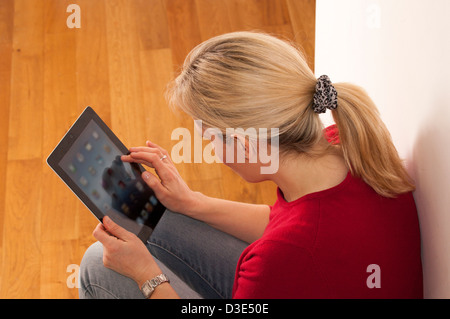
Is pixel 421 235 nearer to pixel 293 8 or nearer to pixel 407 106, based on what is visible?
pixel 407 106

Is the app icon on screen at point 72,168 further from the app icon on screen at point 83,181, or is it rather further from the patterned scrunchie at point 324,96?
the patterned scrunchie at point 324,96

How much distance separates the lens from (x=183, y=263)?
106 centimetres

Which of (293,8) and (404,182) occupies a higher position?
(293,8)

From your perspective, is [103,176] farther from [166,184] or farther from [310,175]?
[310,175]

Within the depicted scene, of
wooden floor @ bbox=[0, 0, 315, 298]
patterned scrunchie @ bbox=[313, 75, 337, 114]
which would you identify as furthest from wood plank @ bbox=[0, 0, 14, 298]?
patterned scrunchie @ bbox=[313, 75, 337, 114]

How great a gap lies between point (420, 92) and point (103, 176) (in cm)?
59

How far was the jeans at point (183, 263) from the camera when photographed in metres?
0.98

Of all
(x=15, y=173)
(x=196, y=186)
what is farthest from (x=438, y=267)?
(x=15, y=173)

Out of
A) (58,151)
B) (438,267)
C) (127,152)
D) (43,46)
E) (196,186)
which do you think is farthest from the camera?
(43,46)

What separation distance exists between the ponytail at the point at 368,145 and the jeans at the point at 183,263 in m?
0.36

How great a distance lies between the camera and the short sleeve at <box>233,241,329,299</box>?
0.76 metres

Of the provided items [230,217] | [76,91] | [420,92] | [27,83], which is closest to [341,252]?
[420,92]
